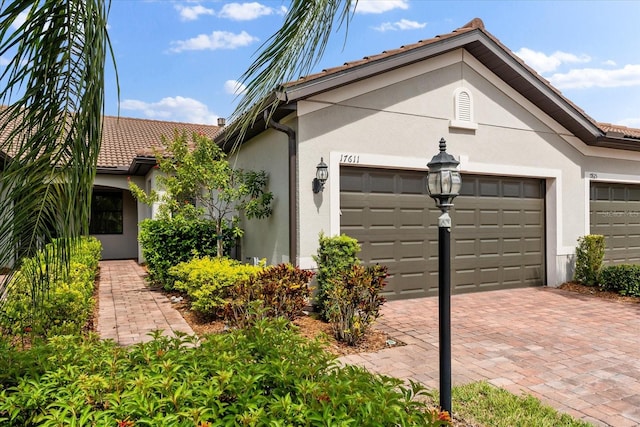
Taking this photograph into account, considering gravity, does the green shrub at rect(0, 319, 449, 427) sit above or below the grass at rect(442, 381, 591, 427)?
above

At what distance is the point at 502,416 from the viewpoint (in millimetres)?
3461

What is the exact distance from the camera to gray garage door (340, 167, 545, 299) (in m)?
7.80

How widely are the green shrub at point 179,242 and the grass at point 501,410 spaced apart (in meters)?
6.42

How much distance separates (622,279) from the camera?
29.1 ft

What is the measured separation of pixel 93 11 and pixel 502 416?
3927 mm

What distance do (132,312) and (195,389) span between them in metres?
5.52

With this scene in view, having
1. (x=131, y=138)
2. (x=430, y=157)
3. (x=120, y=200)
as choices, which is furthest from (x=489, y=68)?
(x=131, y=138)

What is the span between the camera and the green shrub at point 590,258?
9516 mm

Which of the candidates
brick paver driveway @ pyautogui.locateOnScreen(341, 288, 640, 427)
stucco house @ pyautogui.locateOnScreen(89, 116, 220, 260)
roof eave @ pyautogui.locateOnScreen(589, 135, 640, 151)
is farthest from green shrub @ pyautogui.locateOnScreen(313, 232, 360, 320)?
stucco house @ pyautogui.locateOnScreen(89, 116, 220, 260)

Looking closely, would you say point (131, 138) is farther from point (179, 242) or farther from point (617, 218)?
point (617, 218)

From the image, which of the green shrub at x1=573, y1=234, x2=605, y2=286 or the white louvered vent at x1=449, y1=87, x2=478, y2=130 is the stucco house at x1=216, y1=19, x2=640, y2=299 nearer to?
the white louvered vent at x1=449, y1=87, x2=478, y2=130

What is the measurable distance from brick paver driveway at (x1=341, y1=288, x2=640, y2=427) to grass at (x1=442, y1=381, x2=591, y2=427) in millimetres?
233

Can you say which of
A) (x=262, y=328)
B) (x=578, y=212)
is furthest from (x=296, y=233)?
(x=578, y=212)

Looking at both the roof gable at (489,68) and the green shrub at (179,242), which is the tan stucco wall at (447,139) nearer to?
the roof gable at (489,68)
